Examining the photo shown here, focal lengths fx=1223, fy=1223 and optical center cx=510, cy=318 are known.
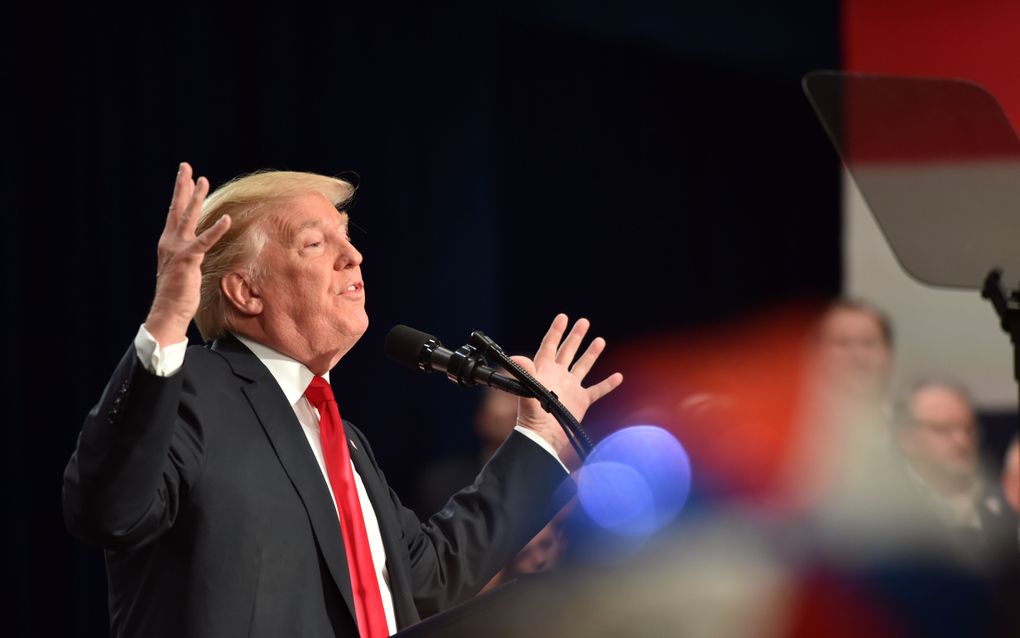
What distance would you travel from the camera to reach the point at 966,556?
0.72 m

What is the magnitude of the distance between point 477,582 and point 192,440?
0.56 m

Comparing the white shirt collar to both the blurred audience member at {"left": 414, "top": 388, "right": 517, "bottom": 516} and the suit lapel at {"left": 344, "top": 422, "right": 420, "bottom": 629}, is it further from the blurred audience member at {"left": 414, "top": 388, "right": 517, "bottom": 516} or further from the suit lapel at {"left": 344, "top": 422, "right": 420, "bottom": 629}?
the blurred audience member at {"left": 414, "top": 388, "right": 517, "bottom": 516}

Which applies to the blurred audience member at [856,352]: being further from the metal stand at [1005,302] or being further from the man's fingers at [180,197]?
the man's fingers at [180,197]

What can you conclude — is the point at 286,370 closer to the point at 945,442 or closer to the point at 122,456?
the point at 122,456

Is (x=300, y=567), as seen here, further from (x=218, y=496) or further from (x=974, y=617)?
(x=974, y=617)

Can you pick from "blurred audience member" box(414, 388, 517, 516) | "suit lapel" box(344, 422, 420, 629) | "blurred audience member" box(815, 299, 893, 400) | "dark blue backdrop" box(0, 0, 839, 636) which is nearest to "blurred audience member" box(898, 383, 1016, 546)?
"blurred audience member" box(815, 299, 893, 400)

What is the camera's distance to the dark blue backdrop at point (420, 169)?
3.18 m

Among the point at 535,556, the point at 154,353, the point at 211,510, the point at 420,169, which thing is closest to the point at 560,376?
the point at 211,510

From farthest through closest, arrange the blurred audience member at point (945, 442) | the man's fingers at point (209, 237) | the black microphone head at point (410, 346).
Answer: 1. the blurred audience member at point (945, 442)
2. the black microphone head at point (410, 346)
3. the man's fingers at point (209, 237)

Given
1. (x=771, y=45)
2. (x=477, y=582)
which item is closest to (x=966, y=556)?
(x=477, y=582)

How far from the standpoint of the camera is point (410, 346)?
1.58m

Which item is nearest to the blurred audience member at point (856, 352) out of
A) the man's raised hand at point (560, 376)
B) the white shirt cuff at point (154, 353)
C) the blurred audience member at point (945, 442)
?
the blurred audience member at point (945, 442)

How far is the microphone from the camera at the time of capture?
1.48 meters

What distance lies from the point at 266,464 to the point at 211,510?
0.33 feet
